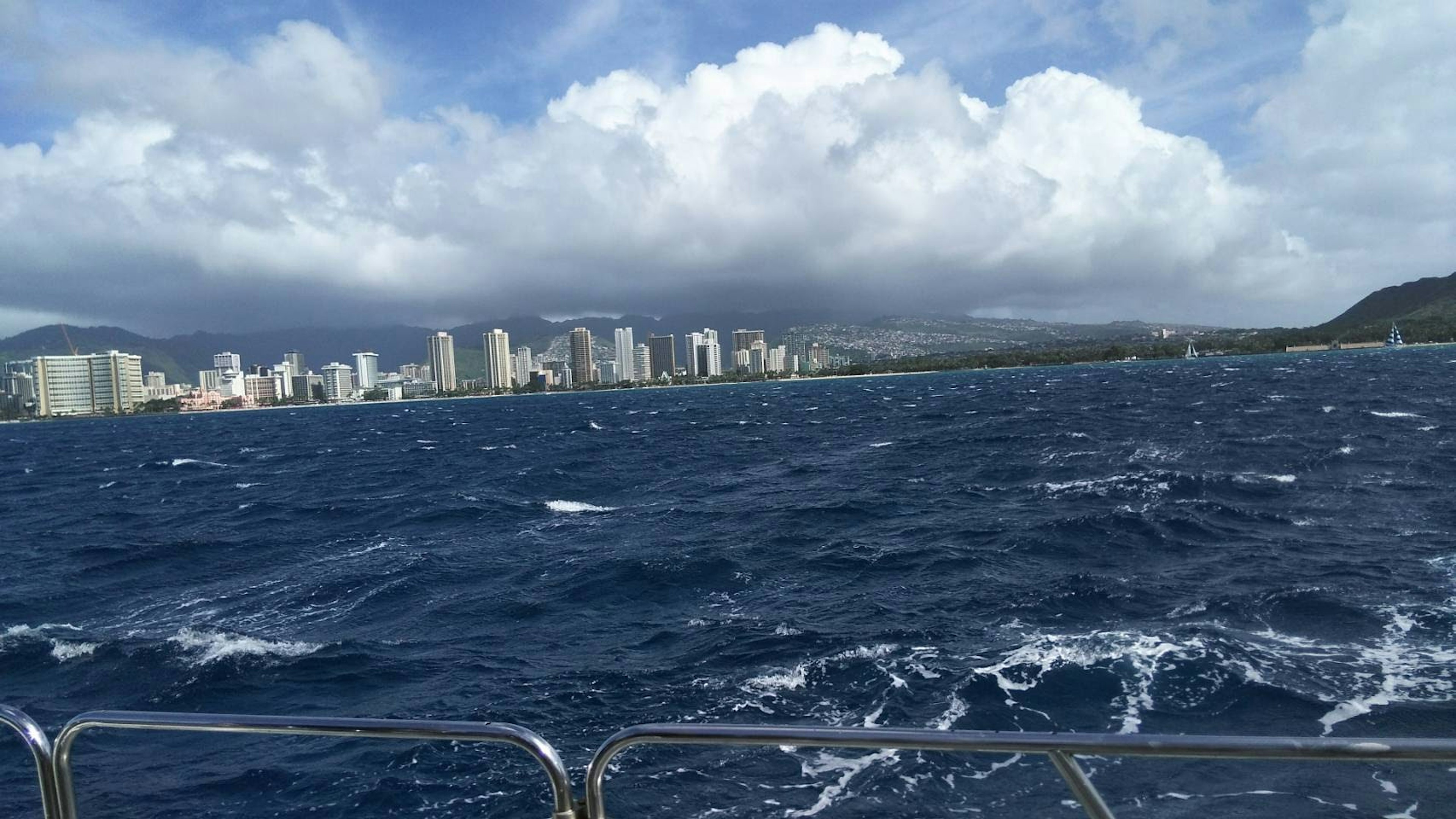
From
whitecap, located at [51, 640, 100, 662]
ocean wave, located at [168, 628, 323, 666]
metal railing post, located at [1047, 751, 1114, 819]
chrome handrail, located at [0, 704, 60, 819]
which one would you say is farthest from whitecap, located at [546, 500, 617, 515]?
metal railing post, located at [1047, 751, 1114, 819]

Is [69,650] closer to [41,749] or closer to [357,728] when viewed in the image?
[41,749]

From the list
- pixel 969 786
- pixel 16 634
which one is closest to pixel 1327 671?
pixel 969 786

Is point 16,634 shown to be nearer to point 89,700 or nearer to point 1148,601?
point 89,700

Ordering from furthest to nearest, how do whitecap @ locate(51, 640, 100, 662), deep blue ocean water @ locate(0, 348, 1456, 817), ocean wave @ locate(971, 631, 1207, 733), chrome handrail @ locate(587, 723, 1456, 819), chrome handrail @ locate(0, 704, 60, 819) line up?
whitecap @ locate(51, 640, 100, 662) < ocean wave @ locate(971, 631, 1207, 733) < deep blue ocean water @ locate(0, 348, 1456, 817) < chrome handrail @ locate(0, 704, 60, 819) < chrome handrail @ locate(587, 723, 1456, 819)

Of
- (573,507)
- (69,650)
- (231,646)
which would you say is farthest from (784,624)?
(573,507)

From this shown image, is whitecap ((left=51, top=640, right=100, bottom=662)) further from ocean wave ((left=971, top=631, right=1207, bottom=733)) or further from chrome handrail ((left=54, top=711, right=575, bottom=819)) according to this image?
chrome handrail ((left=54, top=711, right=575, bottom=819))

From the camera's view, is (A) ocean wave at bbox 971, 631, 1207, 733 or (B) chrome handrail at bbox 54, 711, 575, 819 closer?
(B) chrome handrail at bbox 54, 711, 575, 819
